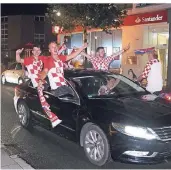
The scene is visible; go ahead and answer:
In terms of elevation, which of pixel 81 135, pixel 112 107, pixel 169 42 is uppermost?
pixel 169 42

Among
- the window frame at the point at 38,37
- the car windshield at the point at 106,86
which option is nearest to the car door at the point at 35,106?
the car windshield at the point at 106,86

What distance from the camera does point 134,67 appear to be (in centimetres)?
1730

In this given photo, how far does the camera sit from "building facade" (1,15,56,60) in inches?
1987

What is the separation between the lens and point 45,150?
573 cm

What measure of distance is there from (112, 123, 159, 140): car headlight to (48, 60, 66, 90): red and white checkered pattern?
6.02 feet

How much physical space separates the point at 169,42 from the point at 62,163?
11290 mm

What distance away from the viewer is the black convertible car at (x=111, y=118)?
4484 mm

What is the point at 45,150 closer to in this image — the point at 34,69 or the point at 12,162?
the point at 12,162

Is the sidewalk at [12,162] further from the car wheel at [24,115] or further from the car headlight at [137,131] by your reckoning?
the car wheel at [24,115]

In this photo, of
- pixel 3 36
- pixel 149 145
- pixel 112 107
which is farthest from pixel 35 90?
pixel 3 36

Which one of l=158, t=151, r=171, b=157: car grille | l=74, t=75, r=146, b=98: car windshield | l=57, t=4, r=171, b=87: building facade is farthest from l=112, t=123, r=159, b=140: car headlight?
l=57, t=4, r=171, b=87: building facade

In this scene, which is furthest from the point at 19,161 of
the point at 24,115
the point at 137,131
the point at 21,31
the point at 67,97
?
the point at 21,31

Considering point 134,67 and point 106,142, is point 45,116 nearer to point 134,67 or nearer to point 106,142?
point 106,142

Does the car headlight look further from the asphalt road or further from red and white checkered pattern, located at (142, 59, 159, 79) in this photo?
red and white checkered pattern, located at (142, 59, 159, 79)
